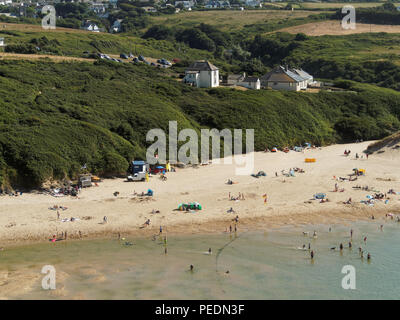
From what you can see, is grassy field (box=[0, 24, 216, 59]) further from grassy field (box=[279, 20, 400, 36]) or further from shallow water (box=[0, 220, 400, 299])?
shallow water (box=[0, 220, 400, 299])

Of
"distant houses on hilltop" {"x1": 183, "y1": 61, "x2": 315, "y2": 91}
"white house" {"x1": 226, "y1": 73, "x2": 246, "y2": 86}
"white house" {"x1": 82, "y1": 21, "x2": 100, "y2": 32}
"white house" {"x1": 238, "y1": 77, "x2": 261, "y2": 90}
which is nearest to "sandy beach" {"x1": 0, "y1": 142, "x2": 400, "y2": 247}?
"distant houses on hilltop" {"x1": 183, "y1": 61, "x2": 315, "y2": 91}

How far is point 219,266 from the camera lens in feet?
108

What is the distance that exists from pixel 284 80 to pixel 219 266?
51870 millimetres

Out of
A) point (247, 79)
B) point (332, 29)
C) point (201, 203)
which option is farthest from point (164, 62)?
point (332, 29)

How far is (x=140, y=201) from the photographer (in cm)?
4294

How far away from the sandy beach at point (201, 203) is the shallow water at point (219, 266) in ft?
6.01

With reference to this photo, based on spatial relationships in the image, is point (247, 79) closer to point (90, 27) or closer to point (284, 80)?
point (284, 80)

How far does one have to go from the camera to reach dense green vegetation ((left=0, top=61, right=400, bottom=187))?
46969 mm

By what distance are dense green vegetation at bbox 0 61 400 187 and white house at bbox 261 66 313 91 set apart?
4268 mm

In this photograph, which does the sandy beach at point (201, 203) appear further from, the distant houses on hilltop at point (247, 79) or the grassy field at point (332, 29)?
the grassy field at point (332, 29)
